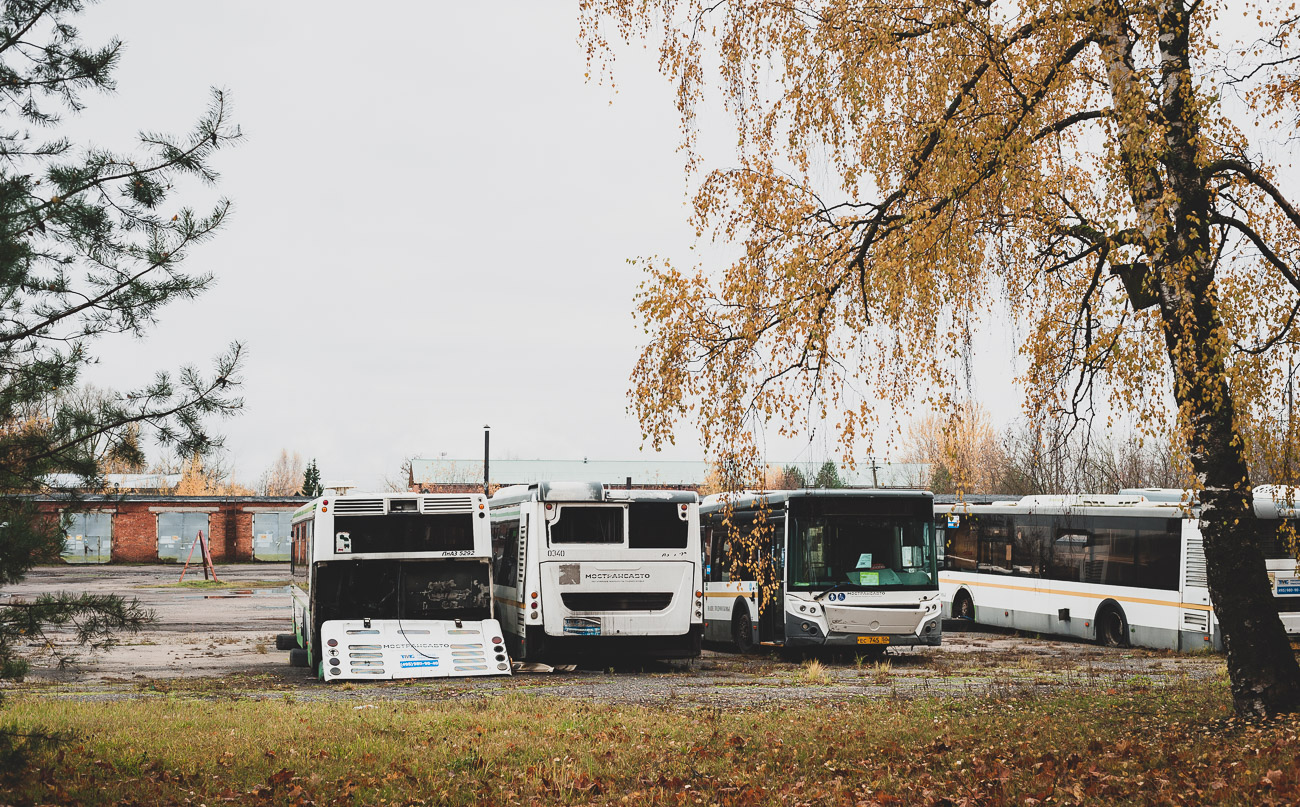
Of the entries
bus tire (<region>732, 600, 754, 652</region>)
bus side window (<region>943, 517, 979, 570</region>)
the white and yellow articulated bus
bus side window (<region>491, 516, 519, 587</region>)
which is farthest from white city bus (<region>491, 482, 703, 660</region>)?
bus side window (<region>943, 517, 979, 570</region>)

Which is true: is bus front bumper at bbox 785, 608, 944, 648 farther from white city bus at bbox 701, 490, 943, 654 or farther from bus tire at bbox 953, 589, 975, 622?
bus tire at bbox 953, 589, 975, 622

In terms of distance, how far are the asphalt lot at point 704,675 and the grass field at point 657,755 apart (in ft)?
5.95

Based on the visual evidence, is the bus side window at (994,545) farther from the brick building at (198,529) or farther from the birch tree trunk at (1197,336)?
the brick building at (198,529)

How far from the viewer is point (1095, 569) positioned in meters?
23.9

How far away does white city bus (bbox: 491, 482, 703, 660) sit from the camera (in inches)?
714

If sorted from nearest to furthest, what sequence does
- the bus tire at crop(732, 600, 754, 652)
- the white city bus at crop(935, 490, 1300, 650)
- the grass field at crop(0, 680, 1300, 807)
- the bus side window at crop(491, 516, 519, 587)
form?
the grass field at crop(0, 680, 1300, 807), the bus side window at crop(491, 516, 519, 587), the white city bus at crop(935, 490, 1300, 650), the bus tire at crop(732, 600, 754, 652)

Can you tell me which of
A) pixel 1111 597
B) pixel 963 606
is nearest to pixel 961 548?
pixel 963 606

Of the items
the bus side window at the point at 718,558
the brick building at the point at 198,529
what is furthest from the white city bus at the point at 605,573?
the brick building at the point at 198,529

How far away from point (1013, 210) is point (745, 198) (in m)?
2.64

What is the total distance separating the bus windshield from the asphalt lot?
4.38ft

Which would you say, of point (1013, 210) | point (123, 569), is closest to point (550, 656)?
point (1013, 210)

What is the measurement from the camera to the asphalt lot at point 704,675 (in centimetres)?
1503

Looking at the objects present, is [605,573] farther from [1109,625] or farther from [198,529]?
[198,529]

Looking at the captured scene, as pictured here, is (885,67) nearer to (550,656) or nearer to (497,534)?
(550,656)
